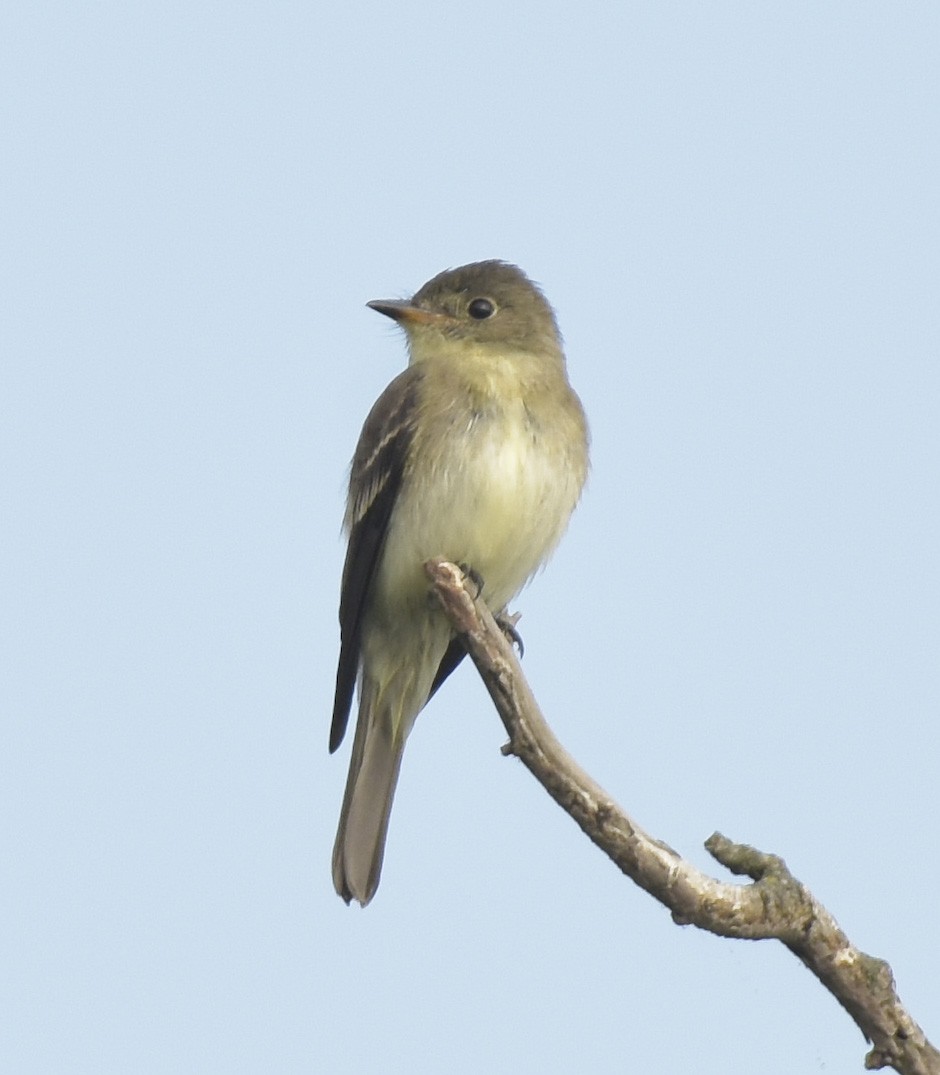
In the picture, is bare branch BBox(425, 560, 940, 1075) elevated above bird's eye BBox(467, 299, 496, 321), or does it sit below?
below

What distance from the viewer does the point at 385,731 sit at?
29.5ft

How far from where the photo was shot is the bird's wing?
8.48 m

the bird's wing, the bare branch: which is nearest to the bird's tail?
the bird's wing

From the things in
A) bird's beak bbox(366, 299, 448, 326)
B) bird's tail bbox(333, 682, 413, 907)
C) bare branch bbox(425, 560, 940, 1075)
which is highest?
bird's beak bbox(366, 299, 448, 326)

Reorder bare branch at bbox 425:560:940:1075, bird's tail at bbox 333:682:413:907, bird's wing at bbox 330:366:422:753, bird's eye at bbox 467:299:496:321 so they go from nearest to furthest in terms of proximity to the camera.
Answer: bare branch at bbox 425:560:940:1075
bird's tail at bbox 333:682:413:907
bird's wing at bbox 330:366:422:753
bird's eye at bbox 467:299:496:321

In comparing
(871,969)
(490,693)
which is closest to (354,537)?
(490,693)

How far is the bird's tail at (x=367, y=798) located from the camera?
27.3 feet

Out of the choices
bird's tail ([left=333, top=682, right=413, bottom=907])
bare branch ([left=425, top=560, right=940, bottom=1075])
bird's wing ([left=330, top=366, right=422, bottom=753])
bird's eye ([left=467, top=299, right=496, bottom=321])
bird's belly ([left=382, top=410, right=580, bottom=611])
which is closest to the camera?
bare branch ([left=425, top=560, right=940, bottom=1075])

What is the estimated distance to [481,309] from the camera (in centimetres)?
923

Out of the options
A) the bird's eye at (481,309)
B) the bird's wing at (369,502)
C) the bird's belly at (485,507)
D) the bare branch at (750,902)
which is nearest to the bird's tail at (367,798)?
the bird's wing at (369,502)

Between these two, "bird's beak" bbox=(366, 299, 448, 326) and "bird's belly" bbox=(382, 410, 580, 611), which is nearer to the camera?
"bird's belly" bbox=(382, 410, 580, 611)

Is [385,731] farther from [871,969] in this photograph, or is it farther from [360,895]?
[871,969]

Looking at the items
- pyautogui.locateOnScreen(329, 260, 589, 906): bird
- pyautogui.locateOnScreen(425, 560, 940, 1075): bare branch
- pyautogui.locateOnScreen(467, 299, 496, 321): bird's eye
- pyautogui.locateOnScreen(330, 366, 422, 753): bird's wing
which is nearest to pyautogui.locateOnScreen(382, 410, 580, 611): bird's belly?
pyautogui.locateOnScreen(329, 260, 589, 906): bird

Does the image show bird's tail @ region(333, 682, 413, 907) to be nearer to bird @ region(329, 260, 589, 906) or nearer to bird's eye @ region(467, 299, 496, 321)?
bird @ region(329, 260, 589, 906)
